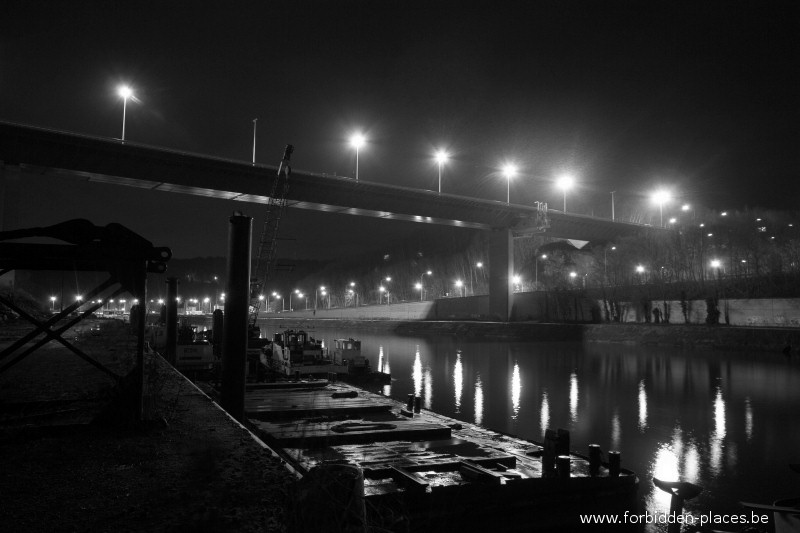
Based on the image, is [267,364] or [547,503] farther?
[267,364]

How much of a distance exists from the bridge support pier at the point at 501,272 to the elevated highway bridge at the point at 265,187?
153 millimetres

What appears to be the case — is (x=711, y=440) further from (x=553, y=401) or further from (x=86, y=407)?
(x=86, y=407)

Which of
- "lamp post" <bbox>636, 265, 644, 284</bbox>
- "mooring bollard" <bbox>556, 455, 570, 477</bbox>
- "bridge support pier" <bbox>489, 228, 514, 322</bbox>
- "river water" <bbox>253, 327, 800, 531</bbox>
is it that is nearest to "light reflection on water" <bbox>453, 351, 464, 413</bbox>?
"river water" <bbox>253, 327, 800, 531</bbox>

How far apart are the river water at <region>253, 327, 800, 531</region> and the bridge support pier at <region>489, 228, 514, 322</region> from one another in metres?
30.3

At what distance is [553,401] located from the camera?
99.7 feet

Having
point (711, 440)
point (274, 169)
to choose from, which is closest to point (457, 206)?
point (274, 169)

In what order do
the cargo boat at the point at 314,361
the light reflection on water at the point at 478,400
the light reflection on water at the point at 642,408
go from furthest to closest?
the cargo boat at the point at 314,361 → the light reflection on water at the point at 478,400 → the light reflection on water at the point at 642,408

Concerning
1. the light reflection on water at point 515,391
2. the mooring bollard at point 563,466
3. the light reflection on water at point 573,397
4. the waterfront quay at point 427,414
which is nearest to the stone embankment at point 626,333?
the waterfront quay at point 427,414

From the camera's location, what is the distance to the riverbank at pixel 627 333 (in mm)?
55781

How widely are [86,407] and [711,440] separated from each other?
21.1 m

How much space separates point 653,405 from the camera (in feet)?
96.6

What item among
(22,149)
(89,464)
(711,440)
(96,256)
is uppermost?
(22,149)

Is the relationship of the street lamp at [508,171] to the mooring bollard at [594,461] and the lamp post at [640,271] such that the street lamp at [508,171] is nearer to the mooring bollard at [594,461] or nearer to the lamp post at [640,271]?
the lamp post at [640,271]

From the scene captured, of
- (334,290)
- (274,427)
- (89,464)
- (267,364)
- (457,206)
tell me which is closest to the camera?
(89,464)
